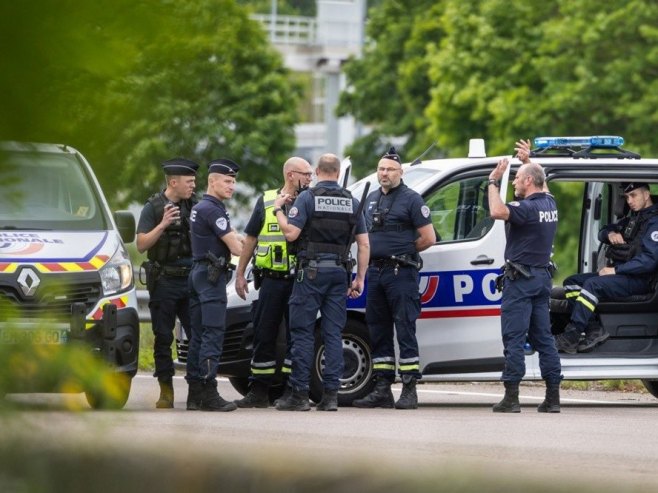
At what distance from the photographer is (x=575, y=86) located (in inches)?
1515

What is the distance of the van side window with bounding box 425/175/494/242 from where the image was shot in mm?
10617

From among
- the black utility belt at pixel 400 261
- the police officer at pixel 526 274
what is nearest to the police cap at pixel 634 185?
the police officer at pixel 526 274

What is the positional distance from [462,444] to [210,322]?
2525 millimetres

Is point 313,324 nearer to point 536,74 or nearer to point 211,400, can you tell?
point 211,400

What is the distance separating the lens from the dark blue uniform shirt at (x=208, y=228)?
980 cm

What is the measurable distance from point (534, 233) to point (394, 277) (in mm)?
968

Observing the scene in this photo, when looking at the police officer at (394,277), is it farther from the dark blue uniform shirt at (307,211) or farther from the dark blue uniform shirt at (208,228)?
the dark blue uniform shirt at (208,228)

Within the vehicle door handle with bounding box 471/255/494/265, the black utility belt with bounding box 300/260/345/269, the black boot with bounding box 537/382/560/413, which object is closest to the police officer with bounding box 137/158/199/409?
the black utility belt with bounding box 300/260/345/269

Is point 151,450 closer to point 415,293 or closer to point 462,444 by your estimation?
point 462,444

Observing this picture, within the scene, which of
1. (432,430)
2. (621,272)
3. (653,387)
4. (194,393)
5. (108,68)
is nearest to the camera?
A: (108,68)

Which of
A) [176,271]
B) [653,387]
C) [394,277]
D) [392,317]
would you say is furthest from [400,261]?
[653,387]

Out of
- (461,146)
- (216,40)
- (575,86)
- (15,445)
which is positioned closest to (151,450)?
(15,445)

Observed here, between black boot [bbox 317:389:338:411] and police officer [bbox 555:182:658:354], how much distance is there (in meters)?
1.88

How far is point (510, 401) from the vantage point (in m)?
10.4
